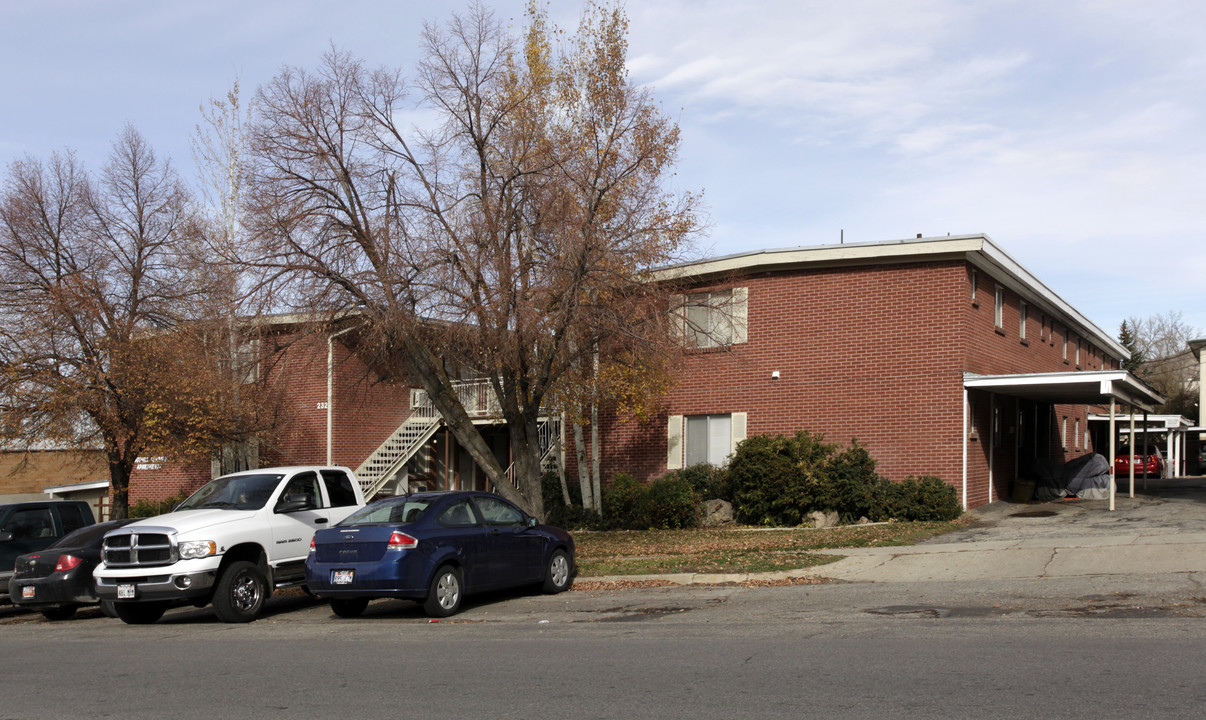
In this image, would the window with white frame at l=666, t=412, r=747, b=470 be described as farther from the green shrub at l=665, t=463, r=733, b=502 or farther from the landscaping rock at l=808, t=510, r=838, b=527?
the landscaping rock at l=808, t=510, r=838, b=527

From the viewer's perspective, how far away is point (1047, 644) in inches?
342

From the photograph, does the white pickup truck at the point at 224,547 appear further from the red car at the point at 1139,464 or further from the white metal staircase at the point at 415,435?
the red car at the point at 1139,464

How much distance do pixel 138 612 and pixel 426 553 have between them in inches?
184

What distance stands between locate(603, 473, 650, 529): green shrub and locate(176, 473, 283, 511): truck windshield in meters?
10.5

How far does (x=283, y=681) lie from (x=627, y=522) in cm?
1551

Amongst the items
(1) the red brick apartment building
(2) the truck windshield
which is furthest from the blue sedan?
(1) the red brick apartment building

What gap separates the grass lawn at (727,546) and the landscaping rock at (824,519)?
15.3 inches

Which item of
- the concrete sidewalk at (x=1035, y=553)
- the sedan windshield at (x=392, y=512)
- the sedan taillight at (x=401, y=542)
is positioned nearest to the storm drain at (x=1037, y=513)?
the concrete sidewalk at (x=1035, y=553)

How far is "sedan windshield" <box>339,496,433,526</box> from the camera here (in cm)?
1237

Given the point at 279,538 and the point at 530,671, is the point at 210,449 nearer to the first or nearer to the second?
the point at 279,538

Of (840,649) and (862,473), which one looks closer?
(840,649)

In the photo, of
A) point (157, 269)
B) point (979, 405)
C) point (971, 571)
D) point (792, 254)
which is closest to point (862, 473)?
point (979, 405)

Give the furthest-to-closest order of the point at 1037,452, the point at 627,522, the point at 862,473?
the point at 1037,452, the point at 627,522, the point at 862,473

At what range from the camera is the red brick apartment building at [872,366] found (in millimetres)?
21750
